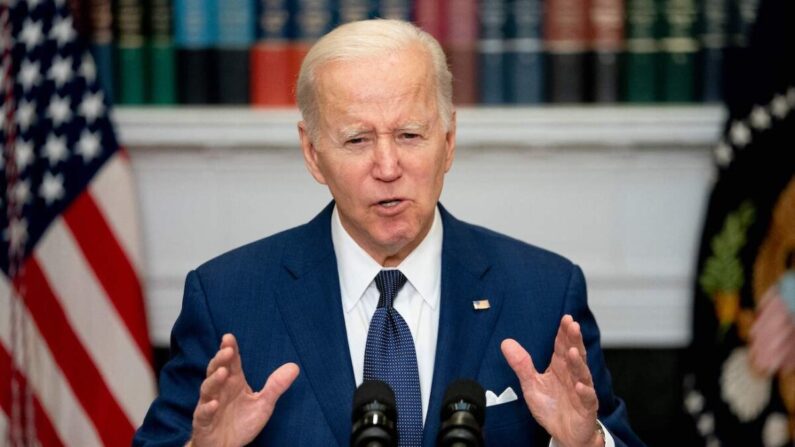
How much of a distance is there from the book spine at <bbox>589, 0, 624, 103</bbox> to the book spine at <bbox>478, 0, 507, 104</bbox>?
0.29 meters

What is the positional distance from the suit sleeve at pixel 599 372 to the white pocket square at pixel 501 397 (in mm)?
160

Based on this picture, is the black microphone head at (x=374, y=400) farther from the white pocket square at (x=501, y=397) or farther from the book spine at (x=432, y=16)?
the book spine at (x=432, y=16)

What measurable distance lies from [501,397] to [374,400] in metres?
0.66

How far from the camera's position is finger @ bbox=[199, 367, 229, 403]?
79.0 inches

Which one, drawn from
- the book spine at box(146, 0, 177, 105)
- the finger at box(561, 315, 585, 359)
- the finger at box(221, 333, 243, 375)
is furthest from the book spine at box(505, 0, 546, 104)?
the finger at box(221, 333, 243, 375)

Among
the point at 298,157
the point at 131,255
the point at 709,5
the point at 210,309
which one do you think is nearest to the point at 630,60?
the point at 709,5

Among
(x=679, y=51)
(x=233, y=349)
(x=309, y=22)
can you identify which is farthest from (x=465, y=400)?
(x=679, y=51)

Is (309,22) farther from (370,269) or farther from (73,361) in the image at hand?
(370,269)

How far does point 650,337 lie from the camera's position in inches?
163

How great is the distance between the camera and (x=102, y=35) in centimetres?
396

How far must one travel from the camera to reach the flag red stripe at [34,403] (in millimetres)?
3689

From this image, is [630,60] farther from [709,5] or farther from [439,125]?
[439,125]

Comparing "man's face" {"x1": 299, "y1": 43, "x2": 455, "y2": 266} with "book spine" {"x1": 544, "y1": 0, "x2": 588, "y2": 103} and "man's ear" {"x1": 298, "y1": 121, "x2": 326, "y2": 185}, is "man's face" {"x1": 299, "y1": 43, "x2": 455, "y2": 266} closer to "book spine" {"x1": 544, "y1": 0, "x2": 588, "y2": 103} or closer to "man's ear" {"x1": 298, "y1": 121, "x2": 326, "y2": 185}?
"man's ear" {"x1": 298, "y1": 121, "x2": 326, "y2": 185}

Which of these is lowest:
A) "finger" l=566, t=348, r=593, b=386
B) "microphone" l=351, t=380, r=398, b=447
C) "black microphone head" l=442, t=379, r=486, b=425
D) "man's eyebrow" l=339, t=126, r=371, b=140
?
"finger" l=566, t=348, r=593, b=386
